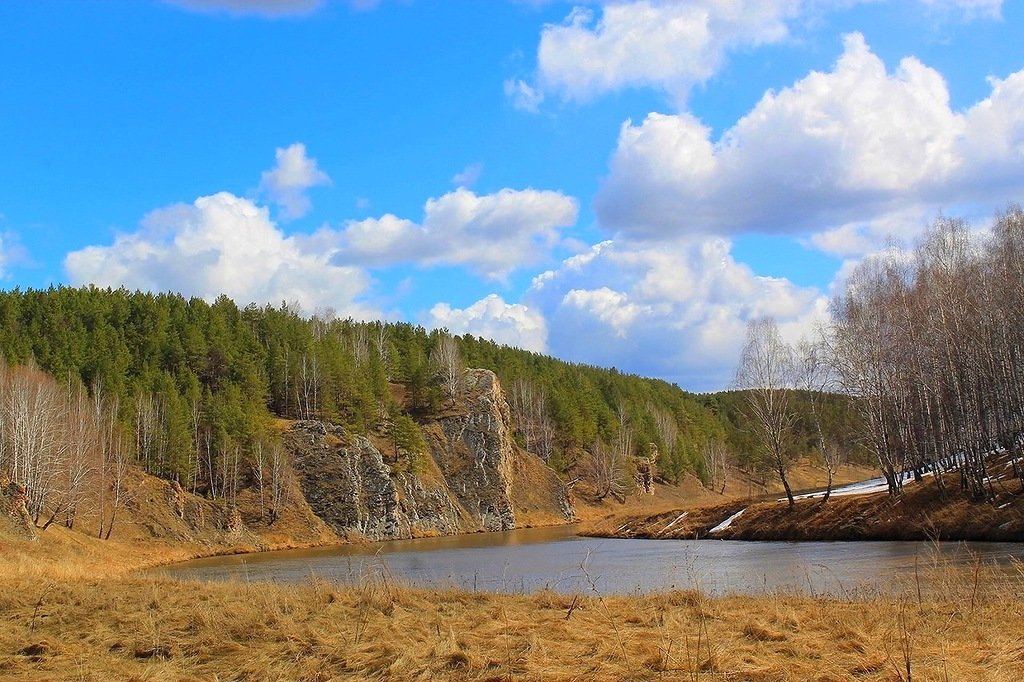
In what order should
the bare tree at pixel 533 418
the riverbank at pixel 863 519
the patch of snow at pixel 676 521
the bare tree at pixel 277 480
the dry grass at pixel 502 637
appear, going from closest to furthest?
the dry grass at pixel 502 637 < the riverbank at pixel 863 519 < the patch of snow at pixel 676 521 < the bare tree at pixel 277 480 < the bare tree at pixel 533 418

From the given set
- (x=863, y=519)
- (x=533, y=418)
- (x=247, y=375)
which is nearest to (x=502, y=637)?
(x=863, y=519)

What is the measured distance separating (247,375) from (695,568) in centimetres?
7143

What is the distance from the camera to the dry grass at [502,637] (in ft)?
28.8

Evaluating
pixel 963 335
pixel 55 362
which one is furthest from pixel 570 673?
pixel 55 362

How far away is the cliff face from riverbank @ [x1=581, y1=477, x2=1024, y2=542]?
1101 inches

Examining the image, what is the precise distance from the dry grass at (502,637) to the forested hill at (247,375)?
2616 inches

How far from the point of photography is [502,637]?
10.8 m

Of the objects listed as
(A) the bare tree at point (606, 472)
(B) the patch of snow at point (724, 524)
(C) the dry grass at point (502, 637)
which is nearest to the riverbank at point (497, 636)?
(C) the dry grass at point (502, 637)

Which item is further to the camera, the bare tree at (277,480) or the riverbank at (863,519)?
the bare tree at (277,480)

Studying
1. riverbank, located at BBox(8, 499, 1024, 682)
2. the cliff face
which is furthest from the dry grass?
the cliff face

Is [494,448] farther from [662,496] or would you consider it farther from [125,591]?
[125,591]

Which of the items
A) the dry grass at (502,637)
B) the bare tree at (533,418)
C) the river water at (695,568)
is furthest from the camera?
the bare tree at (533,418)

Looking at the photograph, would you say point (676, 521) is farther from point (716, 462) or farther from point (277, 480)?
point (716, 462)

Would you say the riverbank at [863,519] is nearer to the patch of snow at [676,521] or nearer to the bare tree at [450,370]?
the patch of snow at [676,521]
